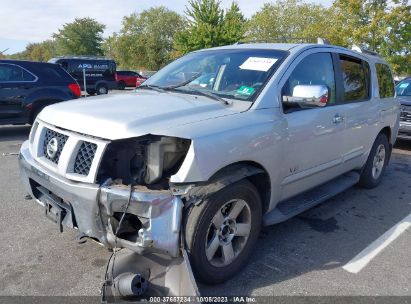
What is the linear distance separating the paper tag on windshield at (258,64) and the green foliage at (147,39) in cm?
5839

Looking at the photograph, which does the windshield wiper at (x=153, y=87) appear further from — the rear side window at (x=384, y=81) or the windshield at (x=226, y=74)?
the rear side window at (x=384, y=81)

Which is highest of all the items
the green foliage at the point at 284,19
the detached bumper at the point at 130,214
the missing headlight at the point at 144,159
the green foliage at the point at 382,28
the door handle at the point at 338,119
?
the green foliage at the point at 284,19

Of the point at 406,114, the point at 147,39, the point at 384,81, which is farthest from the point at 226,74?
the point at 147,39

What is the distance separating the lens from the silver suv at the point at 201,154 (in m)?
2.51

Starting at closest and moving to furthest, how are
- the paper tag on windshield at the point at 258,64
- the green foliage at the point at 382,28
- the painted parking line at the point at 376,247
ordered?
the painted parking line at the point at 376,247
the paper tag on windshield at the point at 258,64
the green foliage at the point at 382,28

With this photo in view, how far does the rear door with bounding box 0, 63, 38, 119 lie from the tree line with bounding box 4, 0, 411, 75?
558 centimetres

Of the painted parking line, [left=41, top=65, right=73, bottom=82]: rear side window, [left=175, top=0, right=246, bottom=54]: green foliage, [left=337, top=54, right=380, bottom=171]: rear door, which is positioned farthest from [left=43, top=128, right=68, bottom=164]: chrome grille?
[left=175, top=0, right=246, bottom=54]: green foliage

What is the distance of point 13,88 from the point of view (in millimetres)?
8438

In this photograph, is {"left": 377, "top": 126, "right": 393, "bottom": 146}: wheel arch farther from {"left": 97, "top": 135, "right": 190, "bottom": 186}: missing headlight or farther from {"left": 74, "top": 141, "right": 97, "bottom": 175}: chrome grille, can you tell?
{"left": 74, "top": 141, "right": 97, "bottom": 175}: chrome grille

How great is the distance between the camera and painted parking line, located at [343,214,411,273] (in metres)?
3.34

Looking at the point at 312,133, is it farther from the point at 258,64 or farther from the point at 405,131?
the point at 405,131

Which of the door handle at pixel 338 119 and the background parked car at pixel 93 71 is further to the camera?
the background parked car at pixel 93 71

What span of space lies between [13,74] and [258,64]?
700 cm

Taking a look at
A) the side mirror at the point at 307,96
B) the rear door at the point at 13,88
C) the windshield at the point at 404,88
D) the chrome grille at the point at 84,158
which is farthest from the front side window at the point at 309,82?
the rear door at the point at 13,88
